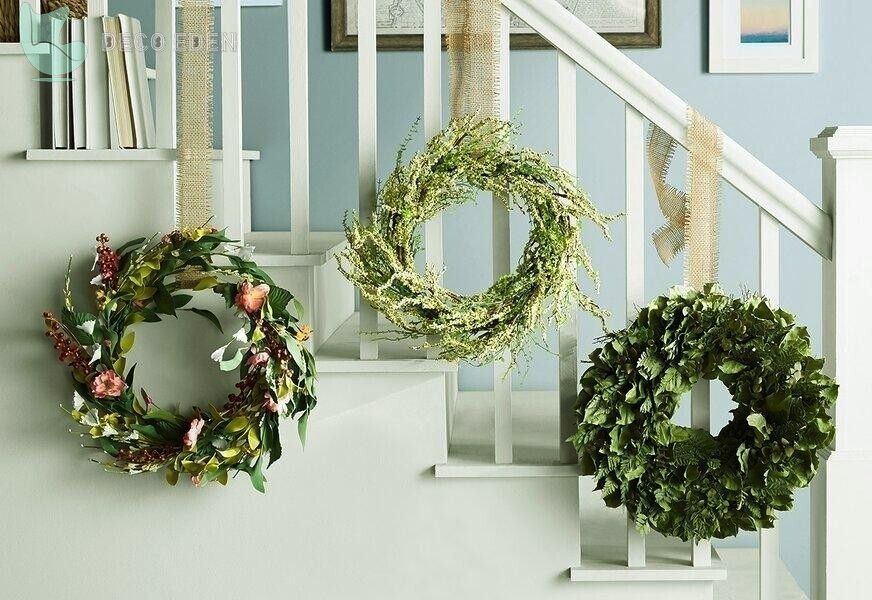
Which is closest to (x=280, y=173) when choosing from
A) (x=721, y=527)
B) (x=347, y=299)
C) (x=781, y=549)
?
(x=347, y=299)

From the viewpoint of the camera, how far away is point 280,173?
2922 mm

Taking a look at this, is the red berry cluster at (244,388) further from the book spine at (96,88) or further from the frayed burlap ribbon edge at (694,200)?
the frayed burlap ribbon edge at (694,200)

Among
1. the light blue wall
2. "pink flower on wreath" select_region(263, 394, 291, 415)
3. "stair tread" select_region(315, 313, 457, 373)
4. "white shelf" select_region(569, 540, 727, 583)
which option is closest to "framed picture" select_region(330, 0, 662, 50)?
the light blue wall

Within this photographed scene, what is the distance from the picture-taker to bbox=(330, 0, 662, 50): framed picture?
2.80 metres

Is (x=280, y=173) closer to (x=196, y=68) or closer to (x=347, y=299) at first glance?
(x=347, y=299)

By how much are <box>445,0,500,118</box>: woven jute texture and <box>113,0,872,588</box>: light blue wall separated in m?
0.94

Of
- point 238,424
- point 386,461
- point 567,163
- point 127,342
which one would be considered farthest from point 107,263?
point 567,163

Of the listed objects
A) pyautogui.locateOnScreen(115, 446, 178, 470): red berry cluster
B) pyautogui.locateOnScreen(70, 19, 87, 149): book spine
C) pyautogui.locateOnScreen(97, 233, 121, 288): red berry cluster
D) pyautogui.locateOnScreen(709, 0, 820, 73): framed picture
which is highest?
pyautogui.locateOnScreen(709, 0, 820, 73): framed picture

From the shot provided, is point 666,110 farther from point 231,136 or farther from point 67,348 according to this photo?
point 67,348

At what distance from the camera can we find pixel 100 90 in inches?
73.9

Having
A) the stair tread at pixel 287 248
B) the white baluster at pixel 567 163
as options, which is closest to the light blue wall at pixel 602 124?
the stair tread at pixel 287 248

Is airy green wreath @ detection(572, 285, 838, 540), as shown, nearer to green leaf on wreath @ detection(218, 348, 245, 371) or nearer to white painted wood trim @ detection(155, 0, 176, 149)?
green leaf on wreath @ detection(218, 348, 245, 371)

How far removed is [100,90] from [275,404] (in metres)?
0.71

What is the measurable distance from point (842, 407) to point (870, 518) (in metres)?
0.22
